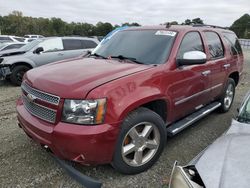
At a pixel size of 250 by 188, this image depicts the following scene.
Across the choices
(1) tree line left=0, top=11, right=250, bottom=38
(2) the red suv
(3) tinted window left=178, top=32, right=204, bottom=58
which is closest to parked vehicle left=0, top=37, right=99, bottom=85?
(2) the red suv

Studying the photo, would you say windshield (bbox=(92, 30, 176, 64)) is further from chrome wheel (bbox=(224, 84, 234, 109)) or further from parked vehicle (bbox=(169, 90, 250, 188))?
chrome wheel (bbox=(224, 84, 234, 109))

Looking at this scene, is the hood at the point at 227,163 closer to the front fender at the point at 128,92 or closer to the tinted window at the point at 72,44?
the front fender at the point at 128,92

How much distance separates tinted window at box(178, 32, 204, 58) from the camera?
3843mm

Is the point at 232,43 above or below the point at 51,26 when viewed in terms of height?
below

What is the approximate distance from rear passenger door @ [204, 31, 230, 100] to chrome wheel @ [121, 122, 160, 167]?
1.80 meters

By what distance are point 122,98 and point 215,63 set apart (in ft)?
8.21

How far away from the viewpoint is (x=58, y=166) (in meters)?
3.35

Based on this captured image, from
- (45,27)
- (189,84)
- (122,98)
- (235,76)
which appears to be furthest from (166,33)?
(45,27)

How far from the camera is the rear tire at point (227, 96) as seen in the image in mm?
5303

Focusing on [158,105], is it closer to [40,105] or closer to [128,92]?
[128,92]

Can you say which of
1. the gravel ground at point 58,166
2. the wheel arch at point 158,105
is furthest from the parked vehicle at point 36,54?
the wheel arch at point 158,105

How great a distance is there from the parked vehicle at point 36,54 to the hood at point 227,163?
758cm

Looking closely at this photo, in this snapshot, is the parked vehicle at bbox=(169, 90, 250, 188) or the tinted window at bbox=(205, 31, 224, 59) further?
the tinted window at bbox=(205, 31, 224, 59)

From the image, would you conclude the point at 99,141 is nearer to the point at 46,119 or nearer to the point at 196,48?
the point at 46,119
